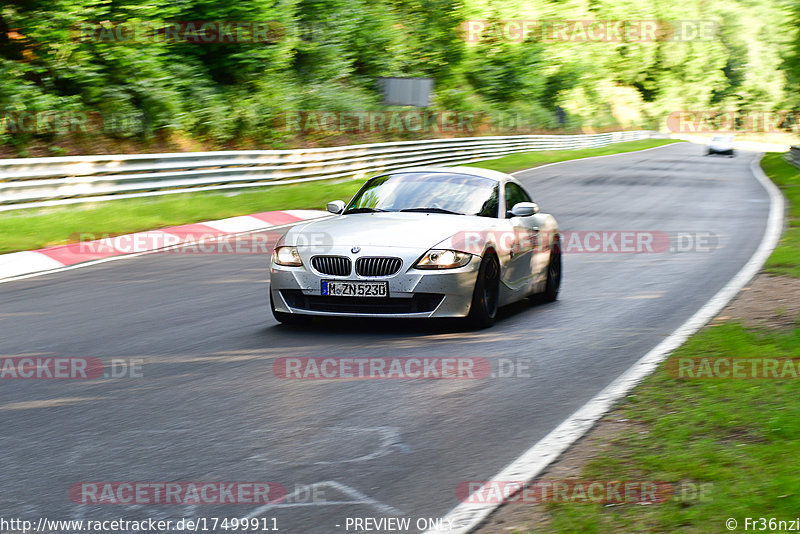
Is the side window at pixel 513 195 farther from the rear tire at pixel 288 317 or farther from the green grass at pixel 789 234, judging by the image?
the green grass at pixel 789 234

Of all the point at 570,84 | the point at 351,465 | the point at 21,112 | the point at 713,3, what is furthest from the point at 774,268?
the point at 713,3

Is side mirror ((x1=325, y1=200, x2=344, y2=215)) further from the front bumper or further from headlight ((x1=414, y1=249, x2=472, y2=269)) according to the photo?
headlight ((x1=414, y1=249, x2=472, y2=269))

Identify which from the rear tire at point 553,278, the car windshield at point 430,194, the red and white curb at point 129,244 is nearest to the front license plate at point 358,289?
the car windshield at point 430,194

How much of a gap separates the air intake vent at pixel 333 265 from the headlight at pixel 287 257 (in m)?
0.19

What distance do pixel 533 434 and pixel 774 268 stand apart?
8.29m

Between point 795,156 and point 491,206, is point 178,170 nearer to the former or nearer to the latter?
point 491,206

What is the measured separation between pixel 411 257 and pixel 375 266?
0.31m

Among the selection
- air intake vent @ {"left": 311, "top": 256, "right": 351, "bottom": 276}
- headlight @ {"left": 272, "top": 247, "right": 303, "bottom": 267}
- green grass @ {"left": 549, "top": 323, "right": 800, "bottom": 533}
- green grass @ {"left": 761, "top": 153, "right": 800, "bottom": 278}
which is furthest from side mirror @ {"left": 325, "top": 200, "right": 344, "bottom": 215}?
green grass @ {"left": 761, "top": 153, "right": 800, "bottom": 278}

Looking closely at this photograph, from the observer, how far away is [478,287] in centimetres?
861

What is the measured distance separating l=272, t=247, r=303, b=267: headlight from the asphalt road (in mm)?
594

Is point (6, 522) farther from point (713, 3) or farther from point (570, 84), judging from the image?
point (713, 3)

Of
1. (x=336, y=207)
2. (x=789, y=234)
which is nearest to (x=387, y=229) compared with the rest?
(x=336, y=207)

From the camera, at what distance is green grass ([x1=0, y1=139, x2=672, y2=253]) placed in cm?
1467

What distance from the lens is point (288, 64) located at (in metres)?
30.6
